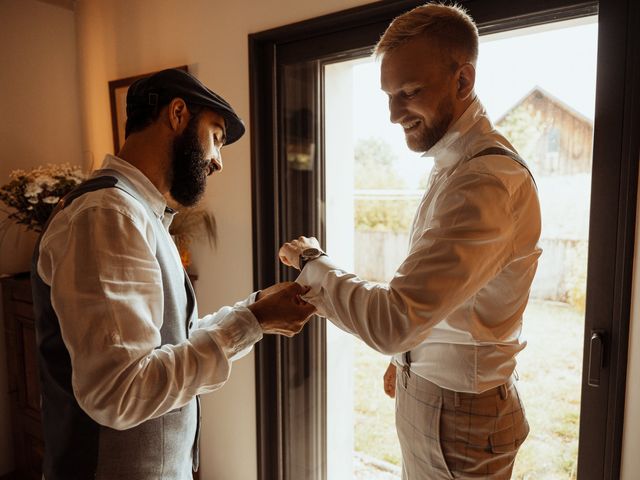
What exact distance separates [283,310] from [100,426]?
49cm

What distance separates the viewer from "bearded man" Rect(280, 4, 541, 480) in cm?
93

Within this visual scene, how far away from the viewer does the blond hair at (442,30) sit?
1.04 meters

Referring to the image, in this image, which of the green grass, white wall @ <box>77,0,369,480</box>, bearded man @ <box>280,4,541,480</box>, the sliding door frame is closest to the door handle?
the sliding door frame

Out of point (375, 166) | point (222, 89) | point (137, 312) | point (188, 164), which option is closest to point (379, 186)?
point (375, 166)

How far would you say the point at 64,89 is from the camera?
2.88 meters

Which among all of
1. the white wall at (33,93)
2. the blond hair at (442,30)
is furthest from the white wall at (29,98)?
the blond hair at (442,30)

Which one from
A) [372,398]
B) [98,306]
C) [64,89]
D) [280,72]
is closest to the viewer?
[98,306]

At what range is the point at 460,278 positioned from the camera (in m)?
0.92

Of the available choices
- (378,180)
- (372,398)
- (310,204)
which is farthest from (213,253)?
(372,398)

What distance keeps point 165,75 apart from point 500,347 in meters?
1.03

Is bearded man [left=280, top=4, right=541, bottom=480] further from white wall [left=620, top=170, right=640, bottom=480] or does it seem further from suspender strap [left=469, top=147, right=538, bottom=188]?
white wall [left=620, top=170, right=640, bottom=480]

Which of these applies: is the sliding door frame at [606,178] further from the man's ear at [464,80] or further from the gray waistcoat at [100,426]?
the gray waistcoat at [100,426]

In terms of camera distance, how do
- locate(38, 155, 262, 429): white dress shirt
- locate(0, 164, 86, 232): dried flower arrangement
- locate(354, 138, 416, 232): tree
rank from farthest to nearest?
locate(0, 164, 86, 232): dried flower arrangement
locate(354, 138, 416, 232): tree
locate(38, 155, 262, 429): white dress shirt

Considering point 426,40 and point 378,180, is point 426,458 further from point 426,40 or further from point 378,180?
point 378,180
